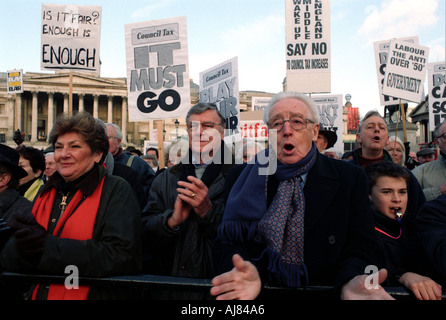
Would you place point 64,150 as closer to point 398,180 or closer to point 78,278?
point 78,278

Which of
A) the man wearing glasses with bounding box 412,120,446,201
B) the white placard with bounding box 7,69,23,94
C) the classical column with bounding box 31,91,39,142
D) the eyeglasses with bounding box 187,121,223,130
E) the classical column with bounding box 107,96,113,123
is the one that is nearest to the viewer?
the eyeglasses with bounding box 187,121,223,130

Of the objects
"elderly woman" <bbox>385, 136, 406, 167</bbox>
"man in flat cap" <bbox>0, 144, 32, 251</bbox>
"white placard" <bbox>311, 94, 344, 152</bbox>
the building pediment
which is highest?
the building pediment

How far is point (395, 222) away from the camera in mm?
2391

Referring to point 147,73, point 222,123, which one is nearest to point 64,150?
point 222,123

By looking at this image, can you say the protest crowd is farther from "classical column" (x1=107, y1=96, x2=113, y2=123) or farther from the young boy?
"classical column" (x1=107, y1=96, x2=113, y2=123)

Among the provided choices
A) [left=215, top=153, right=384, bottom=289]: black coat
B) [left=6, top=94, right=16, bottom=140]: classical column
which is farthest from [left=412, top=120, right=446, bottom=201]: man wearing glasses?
[left=6, top=94, right=16, bottom=140]: classical column

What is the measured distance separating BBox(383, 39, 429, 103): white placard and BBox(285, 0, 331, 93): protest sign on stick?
45.4 inches

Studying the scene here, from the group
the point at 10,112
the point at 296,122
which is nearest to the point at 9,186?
the point at 296,122

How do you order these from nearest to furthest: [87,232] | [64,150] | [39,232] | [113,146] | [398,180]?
[39,232] < [87,232] < [64,150] < [398,180] < [113,146]

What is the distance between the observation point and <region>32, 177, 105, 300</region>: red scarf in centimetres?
195

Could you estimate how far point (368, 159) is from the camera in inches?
151

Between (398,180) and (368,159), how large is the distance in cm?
131

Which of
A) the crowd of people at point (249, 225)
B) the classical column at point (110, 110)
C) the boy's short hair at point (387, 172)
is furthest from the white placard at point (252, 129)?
the classical column at point (110, 110)

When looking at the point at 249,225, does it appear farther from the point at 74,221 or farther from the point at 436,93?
the point at 436,93
